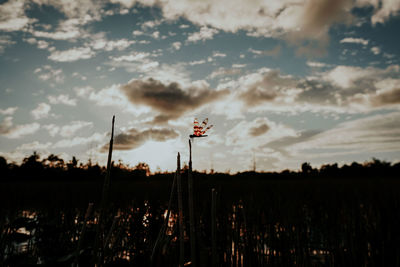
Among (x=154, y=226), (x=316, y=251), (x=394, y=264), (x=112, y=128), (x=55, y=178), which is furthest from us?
(x=55, y=178)

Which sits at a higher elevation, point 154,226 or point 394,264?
point 154,226

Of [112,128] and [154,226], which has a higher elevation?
[112,128]

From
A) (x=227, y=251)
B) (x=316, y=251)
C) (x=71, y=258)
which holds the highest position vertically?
(x=71, y=258)

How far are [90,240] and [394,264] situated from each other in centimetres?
353

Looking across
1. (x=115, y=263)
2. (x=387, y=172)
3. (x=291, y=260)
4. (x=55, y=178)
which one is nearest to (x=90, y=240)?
(x=115, y=263)

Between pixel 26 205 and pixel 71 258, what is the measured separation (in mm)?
9592

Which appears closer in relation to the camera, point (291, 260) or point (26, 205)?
point (291, 260)

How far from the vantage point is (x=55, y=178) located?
97.5 ft

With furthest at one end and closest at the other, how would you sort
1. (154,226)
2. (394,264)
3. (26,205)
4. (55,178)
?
(55,178)
(26,205)
(394,264)
(154,226)

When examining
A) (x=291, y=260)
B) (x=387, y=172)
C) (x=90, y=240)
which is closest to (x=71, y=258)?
(x=90, y=240)

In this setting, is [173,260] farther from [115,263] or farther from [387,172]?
[387,172]

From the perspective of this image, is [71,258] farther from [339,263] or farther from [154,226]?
[339,263]

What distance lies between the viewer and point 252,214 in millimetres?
4668

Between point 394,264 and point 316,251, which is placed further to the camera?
point 316,251
